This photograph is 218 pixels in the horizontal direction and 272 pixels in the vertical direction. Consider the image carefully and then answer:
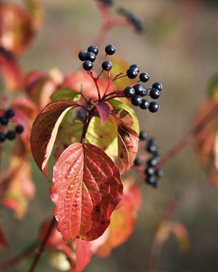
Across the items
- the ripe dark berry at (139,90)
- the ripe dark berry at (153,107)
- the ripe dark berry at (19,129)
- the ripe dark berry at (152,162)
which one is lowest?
the ripe dark berry at (19,129)

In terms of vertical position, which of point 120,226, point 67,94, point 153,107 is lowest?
point 120,226

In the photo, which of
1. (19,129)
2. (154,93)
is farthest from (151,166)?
(154,93)

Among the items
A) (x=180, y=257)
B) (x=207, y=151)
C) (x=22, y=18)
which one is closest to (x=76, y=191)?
(x=207, y=151)

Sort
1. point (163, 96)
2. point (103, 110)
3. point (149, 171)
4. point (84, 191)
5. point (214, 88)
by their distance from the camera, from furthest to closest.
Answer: point (163, 96)
point (214, 88)
point (149, 171)
point (84, 191)
point (103, 110)

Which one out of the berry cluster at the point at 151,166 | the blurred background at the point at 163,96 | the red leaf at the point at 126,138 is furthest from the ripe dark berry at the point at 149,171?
the blurred background at the point at 163,96

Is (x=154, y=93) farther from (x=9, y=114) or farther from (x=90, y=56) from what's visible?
(x=9, y=114)

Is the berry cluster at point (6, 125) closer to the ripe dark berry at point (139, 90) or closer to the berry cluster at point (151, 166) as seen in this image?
the berry cluster at point (151, 166)

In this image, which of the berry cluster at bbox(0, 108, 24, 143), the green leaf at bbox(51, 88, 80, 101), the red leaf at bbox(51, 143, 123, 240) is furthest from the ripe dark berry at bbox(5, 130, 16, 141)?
the red leaf at bbox(51, 143, 123, 240)

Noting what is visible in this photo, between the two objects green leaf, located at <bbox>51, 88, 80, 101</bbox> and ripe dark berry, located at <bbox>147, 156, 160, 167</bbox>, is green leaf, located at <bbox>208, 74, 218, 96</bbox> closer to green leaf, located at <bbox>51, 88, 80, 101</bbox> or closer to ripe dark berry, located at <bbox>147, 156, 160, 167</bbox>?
ripe dark berry, located at <bbox>147, 156, 160, 167</bbox>
